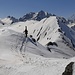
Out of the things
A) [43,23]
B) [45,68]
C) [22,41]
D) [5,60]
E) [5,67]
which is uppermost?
[43,23]

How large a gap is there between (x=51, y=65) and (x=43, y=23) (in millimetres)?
158894

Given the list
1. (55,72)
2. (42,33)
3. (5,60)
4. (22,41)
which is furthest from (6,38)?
(42,33)

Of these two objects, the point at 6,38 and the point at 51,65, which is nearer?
the point at 51,65

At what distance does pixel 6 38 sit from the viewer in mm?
63688

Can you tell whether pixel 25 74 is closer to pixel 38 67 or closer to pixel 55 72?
pixel 38 67

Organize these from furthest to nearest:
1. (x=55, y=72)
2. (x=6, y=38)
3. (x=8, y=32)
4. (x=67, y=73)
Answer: (x=8, y=32), (x=6, y=38), (x=55, y=72), (x=67, y=73)

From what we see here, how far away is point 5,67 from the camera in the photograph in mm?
33438

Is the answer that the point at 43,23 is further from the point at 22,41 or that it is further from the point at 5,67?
the point at 5,67

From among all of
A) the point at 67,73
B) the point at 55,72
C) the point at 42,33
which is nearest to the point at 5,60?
the point at 55,72

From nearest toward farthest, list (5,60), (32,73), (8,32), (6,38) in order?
1. (32,73)
2. (5,60)
3. (6,38)
4. (8,32)

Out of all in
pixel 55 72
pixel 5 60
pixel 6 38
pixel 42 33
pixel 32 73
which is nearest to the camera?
pixel 55 72

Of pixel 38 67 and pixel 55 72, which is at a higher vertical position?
pixel 38 67

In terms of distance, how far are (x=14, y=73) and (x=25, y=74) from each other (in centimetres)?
236

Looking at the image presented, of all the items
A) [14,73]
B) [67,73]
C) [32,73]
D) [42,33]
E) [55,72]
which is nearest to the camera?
[67,73]
